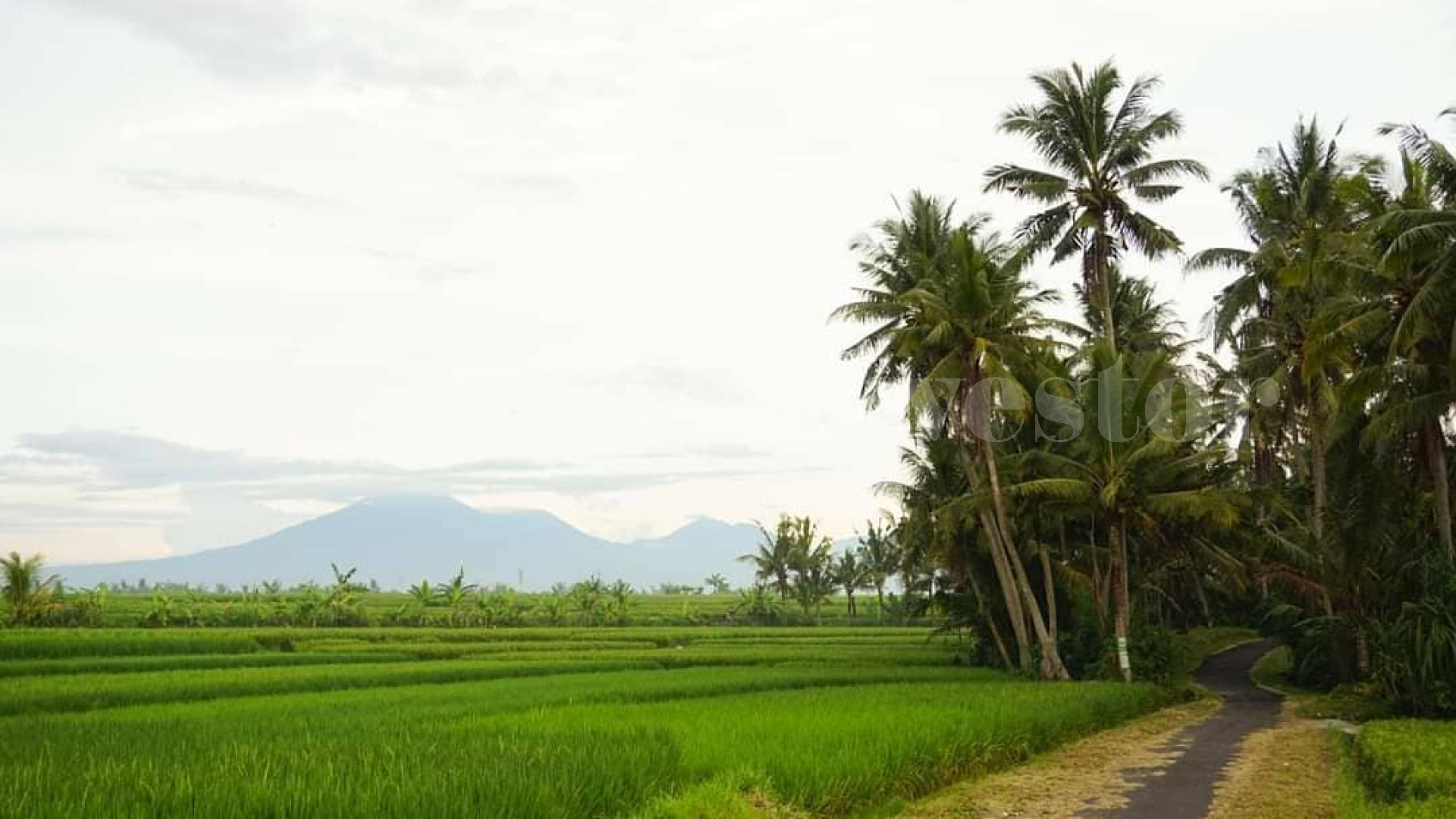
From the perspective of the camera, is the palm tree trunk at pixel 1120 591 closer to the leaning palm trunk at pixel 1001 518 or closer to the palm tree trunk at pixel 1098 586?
the leaning palm trunk at pixel 1001 518

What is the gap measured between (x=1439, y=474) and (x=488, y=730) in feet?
59.4

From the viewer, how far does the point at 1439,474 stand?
21250 millimetres

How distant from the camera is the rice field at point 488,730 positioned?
344 inches

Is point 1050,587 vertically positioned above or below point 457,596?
above

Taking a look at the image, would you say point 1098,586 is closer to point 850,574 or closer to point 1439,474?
point 1439,474

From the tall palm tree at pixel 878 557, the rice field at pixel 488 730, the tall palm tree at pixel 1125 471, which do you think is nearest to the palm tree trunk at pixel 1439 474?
the tall palm tree at pixel 1125 471

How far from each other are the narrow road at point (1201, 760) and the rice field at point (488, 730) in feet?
5.93

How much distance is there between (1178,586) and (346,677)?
34.4 m

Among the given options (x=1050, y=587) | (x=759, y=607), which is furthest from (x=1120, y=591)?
(x=759, y=607)

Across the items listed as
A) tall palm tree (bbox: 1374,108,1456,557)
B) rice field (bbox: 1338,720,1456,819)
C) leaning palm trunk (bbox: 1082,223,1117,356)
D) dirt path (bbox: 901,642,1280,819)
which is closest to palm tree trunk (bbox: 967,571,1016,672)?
leaning palm trunk (bbox: 1082,223,1117,356)

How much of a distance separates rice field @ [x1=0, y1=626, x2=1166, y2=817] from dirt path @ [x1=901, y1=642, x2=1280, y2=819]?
464 mm

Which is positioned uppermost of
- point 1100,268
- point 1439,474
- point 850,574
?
point 1100,268

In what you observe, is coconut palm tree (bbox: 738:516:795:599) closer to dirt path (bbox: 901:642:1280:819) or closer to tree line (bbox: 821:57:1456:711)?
tree line (bbox: 821:57:1456:711)

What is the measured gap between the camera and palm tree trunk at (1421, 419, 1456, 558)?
2039 centimetres
